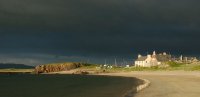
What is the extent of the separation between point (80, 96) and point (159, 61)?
153 metres

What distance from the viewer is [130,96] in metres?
37.7

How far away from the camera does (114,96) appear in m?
45.4

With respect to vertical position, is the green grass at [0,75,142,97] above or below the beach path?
below

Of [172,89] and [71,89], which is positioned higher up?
[172,89]

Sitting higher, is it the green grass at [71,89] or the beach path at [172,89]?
the beach path at [172,89]

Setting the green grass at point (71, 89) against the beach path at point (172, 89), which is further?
the green grass at point (71, 89)

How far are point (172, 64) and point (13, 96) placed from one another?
114511mm

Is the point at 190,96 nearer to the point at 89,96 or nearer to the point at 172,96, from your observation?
the point at 172,96

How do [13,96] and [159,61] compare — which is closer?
[13,96]

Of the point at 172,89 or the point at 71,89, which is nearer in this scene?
the point at 172,89

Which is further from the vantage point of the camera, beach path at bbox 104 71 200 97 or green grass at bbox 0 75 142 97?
green grass at bbox 0 75 142 97

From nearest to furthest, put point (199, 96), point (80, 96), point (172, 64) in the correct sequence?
1. point (199, 96)
2. point (80, 96)
3. point (172, 64)

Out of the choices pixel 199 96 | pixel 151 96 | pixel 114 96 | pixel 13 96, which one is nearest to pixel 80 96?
pixel 114 96

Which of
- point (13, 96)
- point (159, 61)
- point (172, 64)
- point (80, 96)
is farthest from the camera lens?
point (159, 61)
